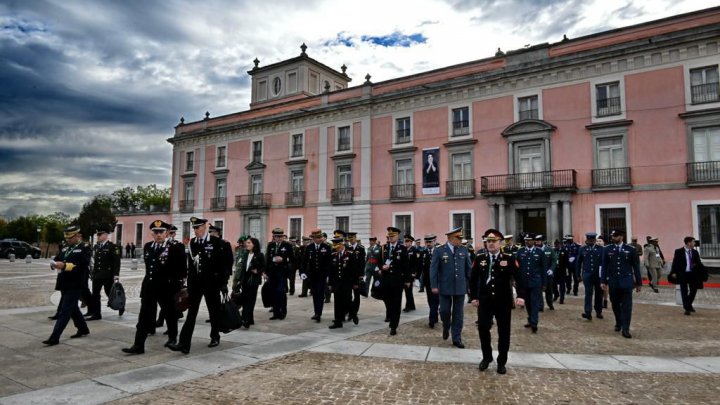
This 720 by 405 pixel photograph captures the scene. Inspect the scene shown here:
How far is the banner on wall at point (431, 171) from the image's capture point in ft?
91.0

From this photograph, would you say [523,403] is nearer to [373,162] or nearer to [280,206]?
[373,162]

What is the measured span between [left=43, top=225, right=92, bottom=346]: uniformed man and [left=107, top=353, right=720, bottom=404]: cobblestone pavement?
11.0 ft

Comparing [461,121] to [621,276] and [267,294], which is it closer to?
[621,276]

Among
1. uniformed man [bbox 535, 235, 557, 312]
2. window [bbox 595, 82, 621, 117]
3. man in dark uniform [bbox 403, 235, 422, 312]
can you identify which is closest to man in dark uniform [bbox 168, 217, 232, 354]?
man in dark uniform [bbox 403, 235, 422, 312]

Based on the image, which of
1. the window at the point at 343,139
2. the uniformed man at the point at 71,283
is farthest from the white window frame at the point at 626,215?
the uniformed man at the point at 71,283

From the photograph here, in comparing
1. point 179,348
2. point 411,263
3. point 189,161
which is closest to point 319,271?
point 411,263

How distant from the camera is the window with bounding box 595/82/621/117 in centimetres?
2278

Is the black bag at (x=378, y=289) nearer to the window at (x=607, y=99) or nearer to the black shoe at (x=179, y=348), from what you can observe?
the black shoe at (x=179, y=348)

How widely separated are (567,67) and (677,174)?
7414 mm

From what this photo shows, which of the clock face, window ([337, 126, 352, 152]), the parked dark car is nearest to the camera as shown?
window ([337, 126, 352, 152])

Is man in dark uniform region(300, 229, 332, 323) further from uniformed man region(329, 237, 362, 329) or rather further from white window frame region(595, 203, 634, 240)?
white window frame region(595, 203, 634, 240)

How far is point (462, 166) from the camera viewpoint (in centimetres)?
2717

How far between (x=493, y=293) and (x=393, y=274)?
2850 mm

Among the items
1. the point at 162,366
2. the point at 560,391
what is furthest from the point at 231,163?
the point at 560,391
